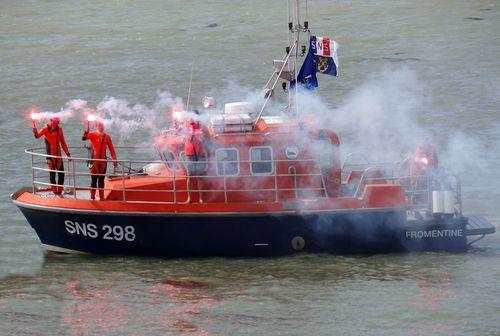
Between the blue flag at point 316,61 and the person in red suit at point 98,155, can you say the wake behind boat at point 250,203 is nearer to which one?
the blue flag at point 316,61

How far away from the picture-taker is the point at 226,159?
1773 centimetres

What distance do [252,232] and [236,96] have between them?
12638 millimetres

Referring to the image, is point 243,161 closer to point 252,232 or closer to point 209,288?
point 252,232

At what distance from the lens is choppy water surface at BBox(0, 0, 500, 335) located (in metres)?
15.4

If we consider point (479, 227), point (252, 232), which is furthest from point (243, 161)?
point (479, 227)

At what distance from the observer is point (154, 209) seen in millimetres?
17516

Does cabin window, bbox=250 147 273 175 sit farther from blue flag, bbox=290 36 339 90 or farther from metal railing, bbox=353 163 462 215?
metal railing, bbox=353 163 462 215

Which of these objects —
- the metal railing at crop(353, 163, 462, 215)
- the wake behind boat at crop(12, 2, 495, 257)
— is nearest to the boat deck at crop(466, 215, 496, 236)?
the wake behind boat at crop(12, 2, 495, 257)

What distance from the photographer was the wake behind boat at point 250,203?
17.6 m

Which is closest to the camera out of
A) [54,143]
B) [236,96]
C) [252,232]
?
[252,232]

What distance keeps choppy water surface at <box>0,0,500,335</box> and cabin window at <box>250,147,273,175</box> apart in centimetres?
141

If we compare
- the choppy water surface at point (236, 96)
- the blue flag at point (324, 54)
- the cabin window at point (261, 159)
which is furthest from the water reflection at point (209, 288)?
the blue flag at point (324, 54)

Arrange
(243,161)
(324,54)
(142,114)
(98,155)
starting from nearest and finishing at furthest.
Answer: (243,161) → (98,155) → (324,54) → (142,114)

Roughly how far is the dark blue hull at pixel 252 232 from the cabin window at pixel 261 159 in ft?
2.39
